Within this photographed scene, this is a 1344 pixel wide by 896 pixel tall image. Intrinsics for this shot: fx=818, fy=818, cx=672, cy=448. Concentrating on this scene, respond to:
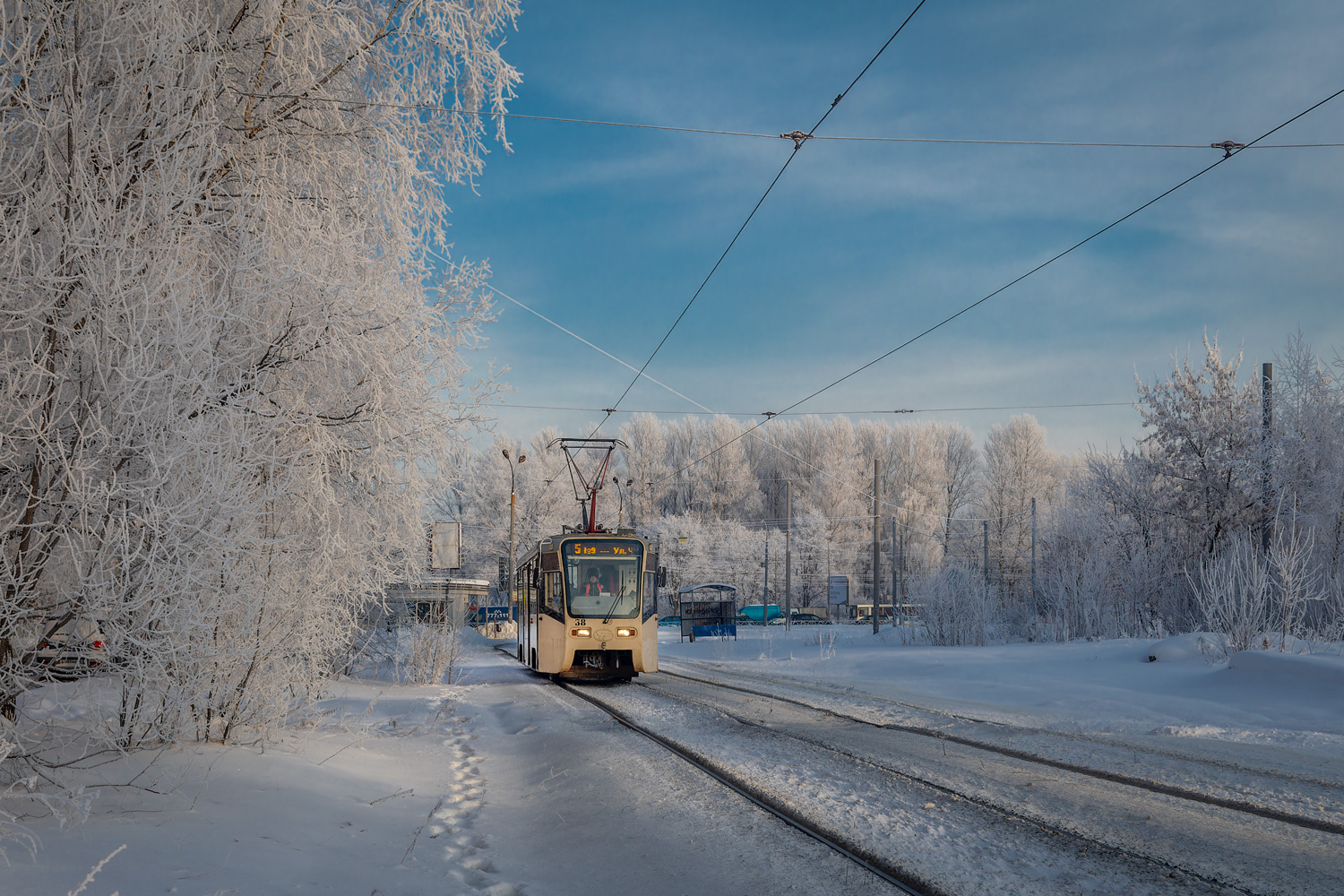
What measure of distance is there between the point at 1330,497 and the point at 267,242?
2546 centimetres

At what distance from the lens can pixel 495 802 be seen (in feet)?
21.1

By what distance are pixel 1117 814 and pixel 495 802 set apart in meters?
4.48

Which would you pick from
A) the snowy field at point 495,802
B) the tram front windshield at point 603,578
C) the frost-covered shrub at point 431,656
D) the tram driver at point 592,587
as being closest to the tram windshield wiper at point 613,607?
the tram front windshield at point 603,578

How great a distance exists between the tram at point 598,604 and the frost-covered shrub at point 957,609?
1059 cm

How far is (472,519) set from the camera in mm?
63094

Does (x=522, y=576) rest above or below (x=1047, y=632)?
above

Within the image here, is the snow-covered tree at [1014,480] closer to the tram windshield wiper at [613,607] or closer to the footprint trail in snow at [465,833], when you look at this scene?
the tram windshield wiper at [613,607]

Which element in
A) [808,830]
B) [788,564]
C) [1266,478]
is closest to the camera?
[808,830]

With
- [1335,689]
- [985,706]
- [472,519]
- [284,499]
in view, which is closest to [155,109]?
[284,499]

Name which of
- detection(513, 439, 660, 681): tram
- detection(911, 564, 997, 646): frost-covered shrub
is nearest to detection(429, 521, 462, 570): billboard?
detection(513, 439, 660, 681): tram

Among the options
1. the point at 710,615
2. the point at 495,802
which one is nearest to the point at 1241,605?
the point at 495,802

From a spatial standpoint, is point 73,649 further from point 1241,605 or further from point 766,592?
point 766,592

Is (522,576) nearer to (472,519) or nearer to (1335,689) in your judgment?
(1335,689)

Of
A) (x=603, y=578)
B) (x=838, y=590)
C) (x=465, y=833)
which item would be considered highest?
(x=603, y=578)
